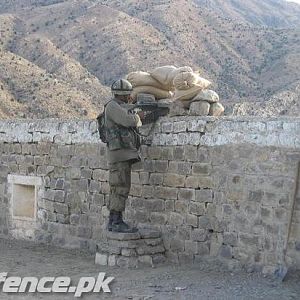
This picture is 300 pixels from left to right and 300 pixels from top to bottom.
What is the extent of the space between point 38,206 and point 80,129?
1609 millimetres

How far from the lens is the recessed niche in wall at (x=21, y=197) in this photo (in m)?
10.4

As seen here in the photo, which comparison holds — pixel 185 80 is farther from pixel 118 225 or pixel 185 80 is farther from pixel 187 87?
pixel 118 225

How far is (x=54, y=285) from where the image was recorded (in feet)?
22.6

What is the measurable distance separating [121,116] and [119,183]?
85cm

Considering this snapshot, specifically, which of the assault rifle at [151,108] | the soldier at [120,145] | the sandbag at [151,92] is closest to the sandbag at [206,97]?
the assault rifle at [151,108]

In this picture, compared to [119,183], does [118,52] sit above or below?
above

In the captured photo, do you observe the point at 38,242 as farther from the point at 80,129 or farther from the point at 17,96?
the point at 17,96

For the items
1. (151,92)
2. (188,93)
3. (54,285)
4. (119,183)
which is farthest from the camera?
(151,92)

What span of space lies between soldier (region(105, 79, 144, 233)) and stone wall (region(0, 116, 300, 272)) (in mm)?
572

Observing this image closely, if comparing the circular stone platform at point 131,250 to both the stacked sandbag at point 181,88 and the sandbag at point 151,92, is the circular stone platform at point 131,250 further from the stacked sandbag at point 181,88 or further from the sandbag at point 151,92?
the sandbag at point 151,92

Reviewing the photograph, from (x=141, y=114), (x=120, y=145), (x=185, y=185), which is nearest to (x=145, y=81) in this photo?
(x=141, y=114)

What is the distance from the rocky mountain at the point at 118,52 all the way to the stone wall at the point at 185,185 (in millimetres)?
20295

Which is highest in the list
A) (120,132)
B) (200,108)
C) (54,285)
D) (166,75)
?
(166,75)

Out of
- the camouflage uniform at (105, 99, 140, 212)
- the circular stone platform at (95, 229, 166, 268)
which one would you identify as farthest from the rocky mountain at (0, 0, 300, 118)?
the camouflage uniform at (105, 99, 140, 212)
